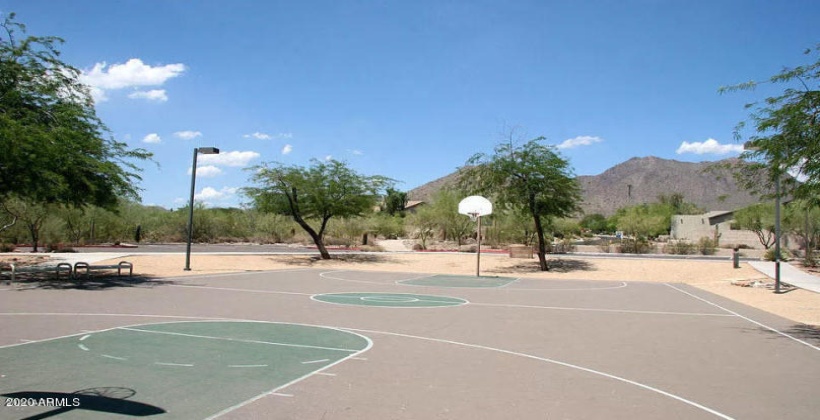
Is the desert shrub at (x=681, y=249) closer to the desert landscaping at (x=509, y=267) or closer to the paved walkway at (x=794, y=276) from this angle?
the paved walkway at (x=794, y=276)

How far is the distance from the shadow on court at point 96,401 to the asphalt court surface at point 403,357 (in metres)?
0.09

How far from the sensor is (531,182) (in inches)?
1090

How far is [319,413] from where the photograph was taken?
18.5ft

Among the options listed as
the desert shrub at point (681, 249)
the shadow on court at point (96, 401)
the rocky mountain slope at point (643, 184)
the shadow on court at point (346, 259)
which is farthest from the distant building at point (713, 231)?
the rocky mountain slope at point (643, 184)

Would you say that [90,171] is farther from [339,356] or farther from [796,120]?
[796,120]

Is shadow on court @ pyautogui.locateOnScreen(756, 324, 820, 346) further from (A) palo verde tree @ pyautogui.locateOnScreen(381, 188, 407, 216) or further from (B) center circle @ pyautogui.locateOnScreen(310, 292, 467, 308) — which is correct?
(A) palo verde tree @ pyautogui.locateOnScreen(381, 188, 407, 216)

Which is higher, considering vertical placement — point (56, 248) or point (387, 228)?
point (387, 228)

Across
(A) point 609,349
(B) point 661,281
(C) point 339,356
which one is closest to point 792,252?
(B) point 661,281

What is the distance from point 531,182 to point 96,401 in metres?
24.1

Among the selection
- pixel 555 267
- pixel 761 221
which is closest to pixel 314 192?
pixel 555 267

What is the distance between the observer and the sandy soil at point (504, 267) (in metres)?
24.2

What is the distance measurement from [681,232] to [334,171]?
4774cm

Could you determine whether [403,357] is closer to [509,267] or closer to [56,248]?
[509,267]

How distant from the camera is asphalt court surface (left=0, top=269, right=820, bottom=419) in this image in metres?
6.05
